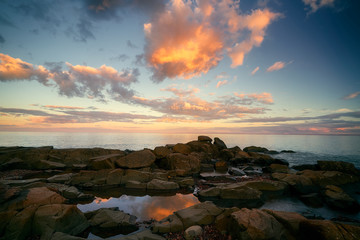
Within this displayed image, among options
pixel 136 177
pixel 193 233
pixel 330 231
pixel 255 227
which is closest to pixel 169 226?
pixel 193 233

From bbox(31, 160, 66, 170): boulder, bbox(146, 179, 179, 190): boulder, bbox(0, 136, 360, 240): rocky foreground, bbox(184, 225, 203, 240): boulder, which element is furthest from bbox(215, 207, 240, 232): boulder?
bbox(31, 160, 66, 170): boulder

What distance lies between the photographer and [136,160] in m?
23.7

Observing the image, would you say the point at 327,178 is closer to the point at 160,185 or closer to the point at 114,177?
the point at 160,185

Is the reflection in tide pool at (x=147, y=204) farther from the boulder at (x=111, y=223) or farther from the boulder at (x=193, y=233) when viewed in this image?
the boulder at (x=193, y=233)

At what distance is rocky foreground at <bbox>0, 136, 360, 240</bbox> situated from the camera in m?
7.95

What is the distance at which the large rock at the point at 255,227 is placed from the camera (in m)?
7.53

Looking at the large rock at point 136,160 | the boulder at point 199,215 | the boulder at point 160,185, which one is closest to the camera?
the boulder at point 199,215

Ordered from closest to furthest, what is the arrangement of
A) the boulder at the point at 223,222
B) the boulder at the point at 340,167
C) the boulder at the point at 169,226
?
the boulder at the point at 169,226
the boulder at the point at 223,222
the boulder at the point at 340,167

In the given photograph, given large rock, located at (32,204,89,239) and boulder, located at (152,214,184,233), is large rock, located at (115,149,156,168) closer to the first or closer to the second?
large rock, located at (32,204,89,239)

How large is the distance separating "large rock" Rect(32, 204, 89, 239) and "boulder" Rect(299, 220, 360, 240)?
11.7 metres

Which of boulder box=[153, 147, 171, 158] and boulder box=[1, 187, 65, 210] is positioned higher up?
boulder box=[153, 147, 171, 158]

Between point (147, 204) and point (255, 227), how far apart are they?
344 inches

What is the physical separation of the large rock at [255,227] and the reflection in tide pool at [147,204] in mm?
5322

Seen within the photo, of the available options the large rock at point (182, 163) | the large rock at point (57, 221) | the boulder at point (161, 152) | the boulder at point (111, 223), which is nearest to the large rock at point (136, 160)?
the boulder at point (161, 152)
